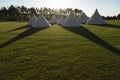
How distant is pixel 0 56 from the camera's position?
10406 mm

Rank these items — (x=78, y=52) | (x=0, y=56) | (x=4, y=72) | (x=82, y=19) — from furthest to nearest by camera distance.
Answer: (x=82, y=19) < (x=78, y=52) < (x=0, y=56) < (x=4, y=72)

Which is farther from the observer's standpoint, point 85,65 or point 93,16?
point 93,16

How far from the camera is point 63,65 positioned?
8578 mm

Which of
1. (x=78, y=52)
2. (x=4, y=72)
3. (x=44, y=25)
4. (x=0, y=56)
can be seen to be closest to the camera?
(x=4, y=72)

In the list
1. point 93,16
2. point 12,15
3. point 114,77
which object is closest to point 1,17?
point 12,15

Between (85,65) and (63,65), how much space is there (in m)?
1.06

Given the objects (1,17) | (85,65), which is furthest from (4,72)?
(1,17)

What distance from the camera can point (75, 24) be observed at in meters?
32.5

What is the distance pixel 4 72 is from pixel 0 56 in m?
2.96

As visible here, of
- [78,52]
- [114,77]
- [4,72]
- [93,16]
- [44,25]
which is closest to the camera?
[114,77]

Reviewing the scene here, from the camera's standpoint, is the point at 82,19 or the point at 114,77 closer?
the point at 114,77

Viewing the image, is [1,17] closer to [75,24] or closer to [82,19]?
[82,19]

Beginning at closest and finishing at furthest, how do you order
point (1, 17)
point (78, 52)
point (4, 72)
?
point (4, 72), point (78, 52), point (1, 17)

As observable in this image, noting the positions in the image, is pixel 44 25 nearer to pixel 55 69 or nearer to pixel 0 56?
pixel 0 56
